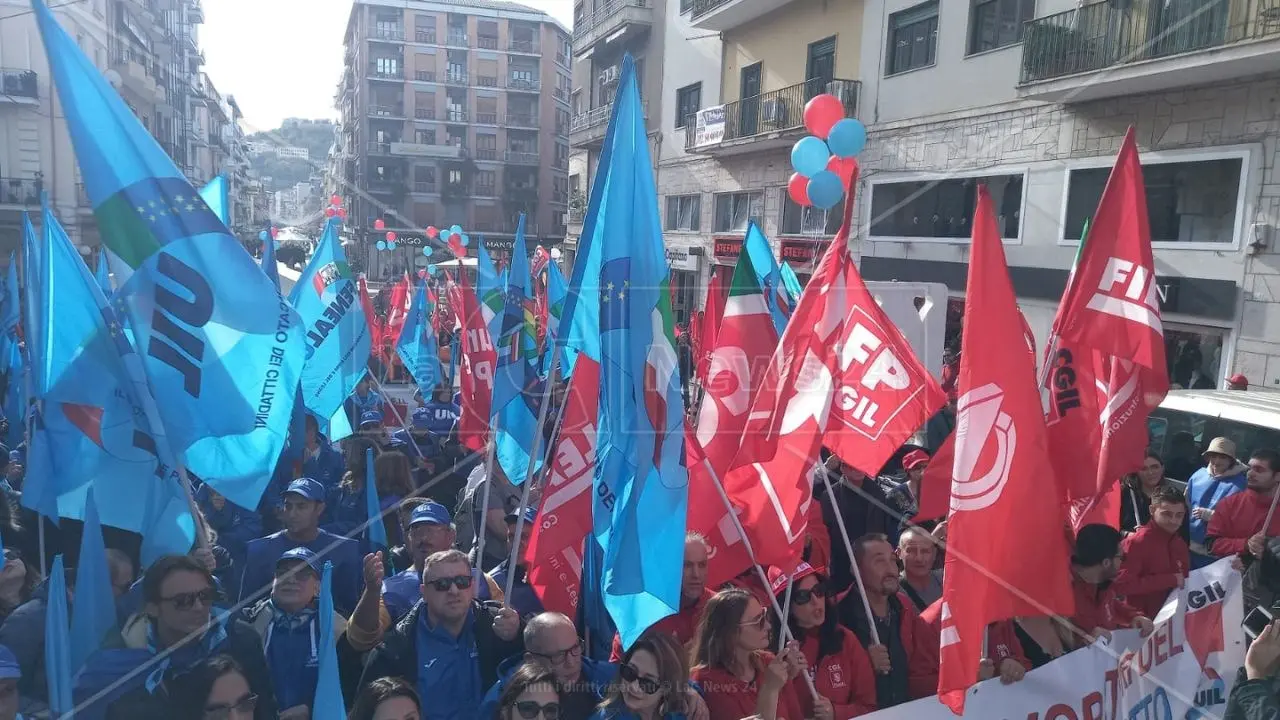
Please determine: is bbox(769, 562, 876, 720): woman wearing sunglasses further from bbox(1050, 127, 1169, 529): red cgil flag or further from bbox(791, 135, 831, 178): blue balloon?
bbox(791, 135, 831, 178): blue balloon

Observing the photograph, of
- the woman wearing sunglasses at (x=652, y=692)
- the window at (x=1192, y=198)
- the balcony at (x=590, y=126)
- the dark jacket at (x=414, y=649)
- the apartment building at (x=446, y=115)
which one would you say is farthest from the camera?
the apartment building at (x=446, y=115)

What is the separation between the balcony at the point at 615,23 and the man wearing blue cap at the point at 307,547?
2322 centimetres

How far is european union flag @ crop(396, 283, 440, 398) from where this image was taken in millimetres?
9641

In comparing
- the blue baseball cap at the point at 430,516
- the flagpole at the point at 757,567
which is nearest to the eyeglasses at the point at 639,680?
the flagpole at the point at 757,567

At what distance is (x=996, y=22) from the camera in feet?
45.1

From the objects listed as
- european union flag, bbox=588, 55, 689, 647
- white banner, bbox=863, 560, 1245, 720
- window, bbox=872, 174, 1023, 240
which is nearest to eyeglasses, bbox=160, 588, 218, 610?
european union flag, bbox=588, 55, 689, 647

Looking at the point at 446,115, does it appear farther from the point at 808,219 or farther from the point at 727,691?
the point at 727,691

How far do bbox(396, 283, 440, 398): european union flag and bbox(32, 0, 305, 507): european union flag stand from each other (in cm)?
565

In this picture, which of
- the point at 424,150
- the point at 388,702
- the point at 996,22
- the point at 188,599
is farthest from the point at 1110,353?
the point at 424,150

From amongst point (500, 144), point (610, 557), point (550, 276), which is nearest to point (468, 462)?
point (550, 276)

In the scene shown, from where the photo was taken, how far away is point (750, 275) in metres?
4.91

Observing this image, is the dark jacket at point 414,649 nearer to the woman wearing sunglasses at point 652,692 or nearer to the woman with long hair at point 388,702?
the woman with long hair at point 388,702

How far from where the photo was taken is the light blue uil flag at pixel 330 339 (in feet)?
22.0

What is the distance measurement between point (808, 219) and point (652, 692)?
16.0m
